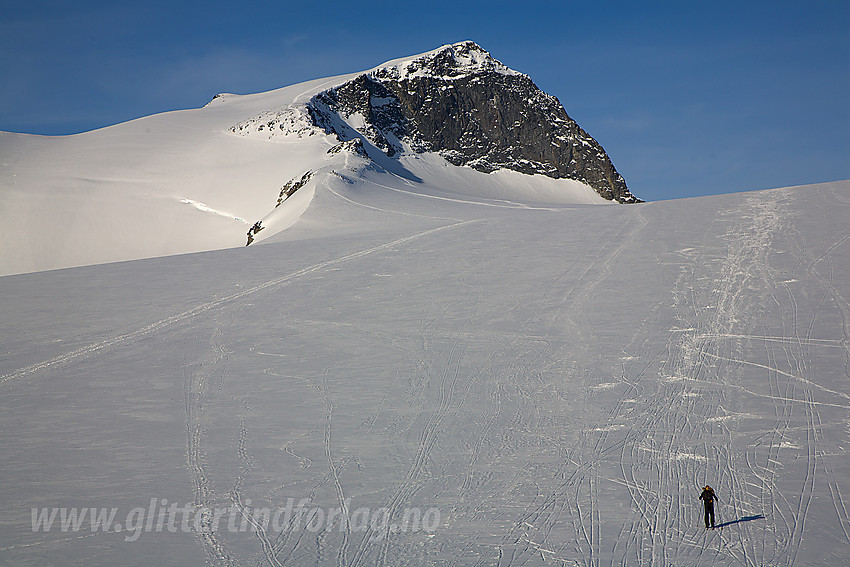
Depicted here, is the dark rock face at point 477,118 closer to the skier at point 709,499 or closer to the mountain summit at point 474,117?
the mountain summit at point 474,117

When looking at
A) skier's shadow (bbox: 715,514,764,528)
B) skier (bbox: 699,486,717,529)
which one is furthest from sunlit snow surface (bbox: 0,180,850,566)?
skier (bbox: 699,486,717,529)

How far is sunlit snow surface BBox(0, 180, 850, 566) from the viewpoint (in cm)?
852

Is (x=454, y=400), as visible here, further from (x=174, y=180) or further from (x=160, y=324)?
(x=174, y=180)

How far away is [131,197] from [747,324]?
51408 mm

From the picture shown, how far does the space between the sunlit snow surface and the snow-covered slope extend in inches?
529

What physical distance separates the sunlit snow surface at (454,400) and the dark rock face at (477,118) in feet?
245

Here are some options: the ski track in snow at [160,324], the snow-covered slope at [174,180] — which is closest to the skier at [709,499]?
the ski track in snow at [160,324]

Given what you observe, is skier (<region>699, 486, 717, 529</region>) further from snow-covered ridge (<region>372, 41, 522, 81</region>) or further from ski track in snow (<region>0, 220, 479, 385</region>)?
snow-covered ridge (<region>372, 41, 522, 81</region>)

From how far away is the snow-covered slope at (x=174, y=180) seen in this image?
48250 millimetres

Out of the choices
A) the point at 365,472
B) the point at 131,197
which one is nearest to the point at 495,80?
the point at 131,197

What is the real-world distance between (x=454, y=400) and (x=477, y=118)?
100740 millimetres

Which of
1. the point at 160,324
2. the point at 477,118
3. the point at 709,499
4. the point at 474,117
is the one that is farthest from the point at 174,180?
the point at 477,118

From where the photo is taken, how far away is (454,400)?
506 inches

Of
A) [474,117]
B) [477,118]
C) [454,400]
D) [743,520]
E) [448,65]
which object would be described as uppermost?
[448,65]
